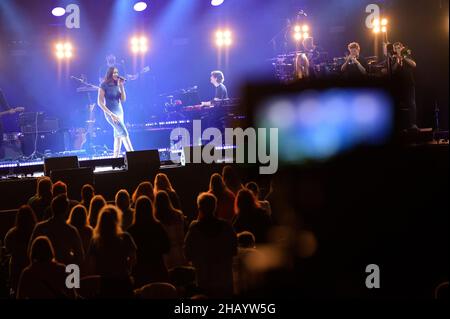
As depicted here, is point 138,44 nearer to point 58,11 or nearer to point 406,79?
point 58,11

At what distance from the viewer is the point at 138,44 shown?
17469 millimetres

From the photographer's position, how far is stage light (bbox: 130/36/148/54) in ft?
57.0

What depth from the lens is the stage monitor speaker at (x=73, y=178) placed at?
9539 mm

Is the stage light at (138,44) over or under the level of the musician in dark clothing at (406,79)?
over

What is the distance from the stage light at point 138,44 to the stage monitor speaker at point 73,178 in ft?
27.8

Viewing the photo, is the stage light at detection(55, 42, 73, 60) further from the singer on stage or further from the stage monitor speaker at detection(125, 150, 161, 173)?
the stage monitor speaker at detection(125, 150, 161, 173)

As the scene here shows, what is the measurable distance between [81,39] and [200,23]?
3.66 m

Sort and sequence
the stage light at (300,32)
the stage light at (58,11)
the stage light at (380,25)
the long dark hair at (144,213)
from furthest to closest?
the stage light at (300,32), the stage light at (380,25), the stage light at (58,11), the long dark hair at (144,213)

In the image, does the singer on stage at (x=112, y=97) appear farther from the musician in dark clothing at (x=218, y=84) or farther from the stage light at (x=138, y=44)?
the stage light at (x=138, y=44)

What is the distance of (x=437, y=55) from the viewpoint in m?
13.1

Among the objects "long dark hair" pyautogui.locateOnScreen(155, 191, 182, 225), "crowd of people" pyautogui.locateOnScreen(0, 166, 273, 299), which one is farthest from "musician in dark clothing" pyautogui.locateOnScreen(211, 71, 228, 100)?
"long dark hair" pyautogui.locateOnScreen(155, 191, 182, 225)

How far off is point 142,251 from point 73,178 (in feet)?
14.9

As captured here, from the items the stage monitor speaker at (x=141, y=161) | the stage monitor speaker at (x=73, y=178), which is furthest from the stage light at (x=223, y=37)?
the stage monitor speaker at (x=73, y=178)

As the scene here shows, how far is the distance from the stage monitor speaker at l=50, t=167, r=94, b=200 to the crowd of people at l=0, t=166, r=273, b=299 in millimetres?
3361
